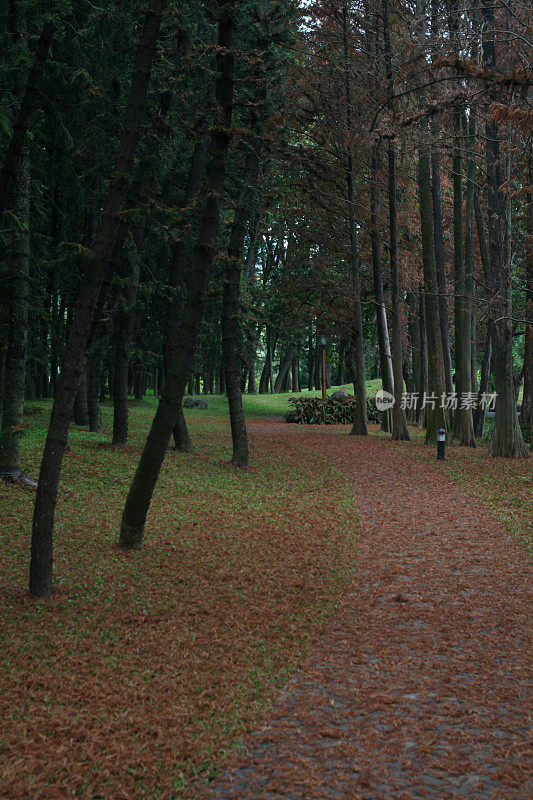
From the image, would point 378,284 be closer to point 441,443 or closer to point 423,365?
point 423,365

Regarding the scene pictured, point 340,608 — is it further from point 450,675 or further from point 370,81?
point 370,81

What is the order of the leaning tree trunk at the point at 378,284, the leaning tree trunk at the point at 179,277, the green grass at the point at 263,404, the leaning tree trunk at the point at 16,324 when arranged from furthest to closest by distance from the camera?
the green grass at the point at 263,404, the leaning tree trunk at the point at 378,284, the leaning tree trunk at the point at 179,277, the leaning tree trunk at the point at 16,324

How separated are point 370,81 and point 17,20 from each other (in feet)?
43.1

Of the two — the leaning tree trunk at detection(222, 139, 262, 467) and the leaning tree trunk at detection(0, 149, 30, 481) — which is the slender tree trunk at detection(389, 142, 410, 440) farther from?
the leaning tree trunk at detection(0, 149, 30, 481)

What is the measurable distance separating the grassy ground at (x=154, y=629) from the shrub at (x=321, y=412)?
66.6 ft

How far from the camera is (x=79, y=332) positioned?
5801mm

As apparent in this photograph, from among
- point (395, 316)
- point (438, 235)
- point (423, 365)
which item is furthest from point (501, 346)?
point (423, 365)

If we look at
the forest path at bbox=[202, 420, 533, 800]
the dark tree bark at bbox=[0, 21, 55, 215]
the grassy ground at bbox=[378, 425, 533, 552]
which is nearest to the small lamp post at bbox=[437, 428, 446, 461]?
the grassy ground at bbox=[378, 425, 533, 552]

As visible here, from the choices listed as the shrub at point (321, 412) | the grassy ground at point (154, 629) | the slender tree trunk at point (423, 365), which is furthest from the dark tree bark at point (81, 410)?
the shrub at point (321, 412)

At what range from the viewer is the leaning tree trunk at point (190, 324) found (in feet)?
23.7

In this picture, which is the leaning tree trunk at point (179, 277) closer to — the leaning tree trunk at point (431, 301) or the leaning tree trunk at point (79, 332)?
the leaning tree trunk at point (431, 301)

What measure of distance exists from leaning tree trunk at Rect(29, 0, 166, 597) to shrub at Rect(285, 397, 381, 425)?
25.9 m

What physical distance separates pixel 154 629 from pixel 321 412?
1051 inches

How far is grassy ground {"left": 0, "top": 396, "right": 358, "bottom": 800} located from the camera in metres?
3.56
